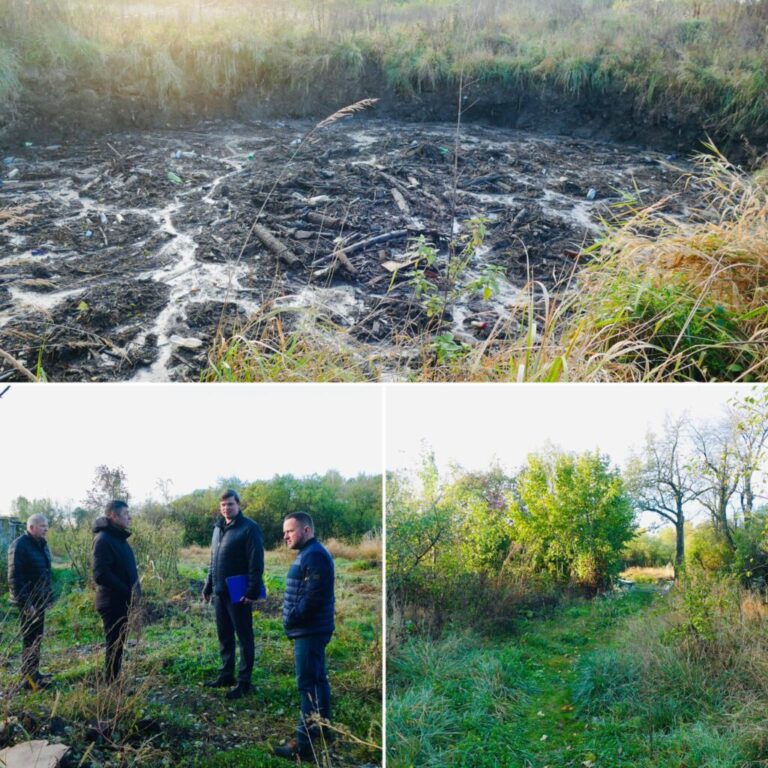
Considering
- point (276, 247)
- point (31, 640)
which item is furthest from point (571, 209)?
point (31, 640)

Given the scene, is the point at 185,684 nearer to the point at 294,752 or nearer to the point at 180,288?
the point at 294,752

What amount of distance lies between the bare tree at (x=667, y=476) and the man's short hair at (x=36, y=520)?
6.12ft

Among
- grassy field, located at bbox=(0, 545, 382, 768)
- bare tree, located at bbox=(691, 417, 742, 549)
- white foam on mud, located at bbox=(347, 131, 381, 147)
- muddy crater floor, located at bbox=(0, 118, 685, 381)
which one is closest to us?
grassy field, located at bbox=(0, 545, 382, 768)

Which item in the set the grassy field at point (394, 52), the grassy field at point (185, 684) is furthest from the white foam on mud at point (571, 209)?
the grassy field at point (185, 684)

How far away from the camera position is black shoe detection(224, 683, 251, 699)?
228 centimetres

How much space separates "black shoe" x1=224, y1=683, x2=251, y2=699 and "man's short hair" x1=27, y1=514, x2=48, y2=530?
0.78 metres

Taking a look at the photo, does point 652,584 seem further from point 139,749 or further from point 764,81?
point 764,81

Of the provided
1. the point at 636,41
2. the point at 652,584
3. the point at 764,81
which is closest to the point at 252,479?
the point at 652,584

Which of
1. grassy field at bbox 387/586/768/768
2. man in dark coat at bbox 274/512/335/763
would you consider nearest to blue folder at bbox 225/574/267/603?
man in dark coat at bbox 274/512/335/763

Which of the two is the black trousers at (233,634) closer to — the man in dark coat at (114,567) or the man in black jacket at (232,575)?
the man in black jacket at (232,575)

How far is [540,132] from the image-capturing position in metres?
12.5

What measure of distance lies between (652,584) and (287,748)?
122cm

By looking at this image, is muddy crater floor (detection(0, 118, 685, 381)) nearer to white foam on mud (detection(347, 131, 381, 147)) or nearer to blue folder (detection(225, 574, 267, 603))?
white foam on mud (detection(347, 131, 381, 147))

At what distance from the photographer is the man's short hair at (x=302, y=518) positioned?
2340 mm
